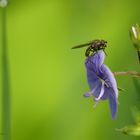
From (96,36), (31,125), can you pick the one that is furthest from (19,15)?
(31,125)

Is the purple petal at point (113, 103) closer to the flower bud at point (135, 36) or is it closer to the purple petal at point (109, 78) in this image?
the purple petal at point (109, 78)

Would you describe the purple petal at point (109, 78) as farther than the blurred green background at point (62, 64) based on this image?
No

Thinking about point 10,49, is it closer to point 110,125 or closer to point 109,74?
point 110,125

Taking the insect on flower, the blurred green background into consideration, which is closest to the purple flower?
the insect on flower

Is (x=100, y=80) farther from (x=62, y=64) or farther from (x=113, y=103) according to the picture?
(x=62, y=64)

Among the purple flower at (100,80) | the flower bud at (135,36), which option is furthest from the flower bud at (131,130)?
the flower bud at (135,36)
